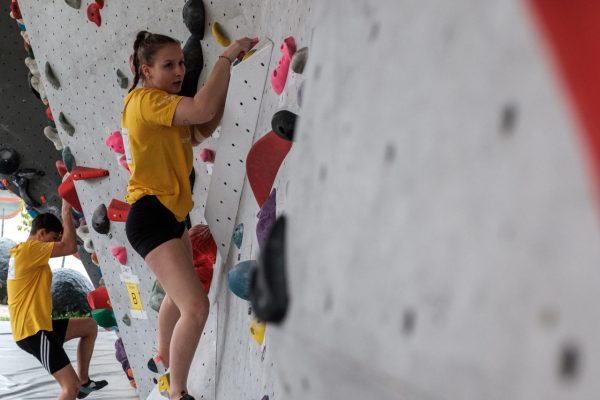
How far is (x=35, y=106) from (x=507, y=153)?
5.15m

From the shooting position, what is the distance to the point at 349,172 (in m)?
0.46

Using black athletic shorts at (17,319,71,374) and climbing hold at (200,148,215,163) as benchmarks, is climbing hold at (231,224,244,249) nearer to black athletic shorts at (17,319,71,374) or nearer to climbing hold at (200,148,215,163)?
climbing hold at (200,148,215,163)

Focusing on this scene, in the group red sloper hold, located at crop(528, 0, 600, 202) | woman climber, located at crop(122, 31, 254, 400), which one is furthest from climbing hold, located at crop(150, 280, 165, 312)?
red sloper hold, located at crop(528, 0, 600, 202)

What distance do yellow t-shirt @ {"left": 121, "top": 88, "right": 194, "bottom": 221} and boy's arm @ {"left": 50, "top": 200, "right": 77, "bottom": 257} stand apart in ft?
5.64

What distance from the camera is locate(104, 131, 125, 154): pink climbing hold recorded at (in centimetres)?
293

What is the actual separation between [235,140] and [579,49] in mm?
1635

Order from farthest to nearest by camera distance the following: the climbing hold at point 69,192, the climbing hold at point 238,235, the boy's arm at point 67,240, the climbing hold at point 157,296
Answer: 1. the boy's arm at point 67,240
2. the climbing hold at point 69,192
3. the climbing hold at point 157,296
4. the climbing hold at point 238,235

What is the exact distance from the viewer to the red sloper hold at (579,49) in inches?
A: 14.2

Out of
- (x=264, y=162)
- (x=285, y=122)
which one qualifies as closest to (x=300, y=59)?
(x=285, y=122)

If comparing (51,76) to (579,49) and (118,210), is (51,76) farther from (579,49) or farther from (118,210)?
(579,49)

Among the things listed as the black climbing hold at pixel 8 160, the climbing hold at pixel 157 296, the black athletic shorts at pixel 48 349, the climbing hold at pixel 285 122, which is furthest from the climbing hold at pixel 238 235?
the black climbing hold at pixel 8 160

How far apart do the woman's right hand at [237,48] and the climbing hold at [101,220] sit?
4.90 ft

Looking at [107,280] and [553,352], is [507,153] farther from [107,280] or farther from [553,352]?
[107,280]

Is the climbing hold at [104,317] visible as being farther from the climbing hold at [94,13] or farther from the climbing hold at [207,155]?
the climbing hold at [207,155]
